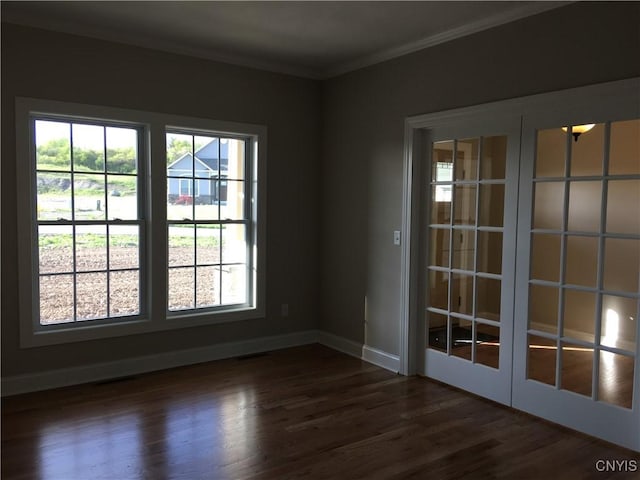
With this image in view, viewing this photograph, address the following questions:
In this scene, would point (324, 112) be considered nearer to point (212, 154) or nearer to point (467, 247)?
point (212, 154)

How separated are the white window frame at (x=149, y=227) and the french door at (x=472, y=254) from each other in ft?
5.39

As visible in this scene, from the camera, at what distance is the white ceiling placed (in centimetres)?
342

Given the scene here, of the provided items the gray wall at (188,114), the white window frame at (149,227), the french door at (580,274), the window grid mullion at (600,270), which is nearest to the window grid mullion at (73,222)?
the white window frame at (149,227)

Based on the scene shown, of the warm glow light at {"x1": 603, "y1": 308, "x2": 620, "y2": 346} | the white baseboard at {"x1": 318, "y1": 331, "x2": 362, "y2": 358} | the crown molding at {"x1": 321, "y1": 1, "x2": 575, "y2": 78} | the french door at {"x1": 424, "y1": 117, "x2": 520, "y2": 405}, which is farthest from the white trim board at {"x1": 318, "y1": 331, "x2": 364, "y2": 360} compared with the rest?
the crown molding at {"x1": 321, "y1": 1, "x2": 575, "y2": 78}

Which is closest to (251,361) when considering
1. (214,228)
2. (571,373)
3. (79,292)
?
(214,228)

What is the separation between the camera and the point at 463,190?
3.97 m

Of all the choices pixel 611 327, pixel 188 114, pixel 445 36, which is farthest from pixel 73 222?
pixel 611 327

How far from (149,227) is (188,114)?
3.39ft

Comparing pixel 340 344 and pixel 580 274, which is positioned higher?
pixel 580 274

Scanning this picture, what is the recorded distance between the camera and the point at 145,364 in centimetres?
434

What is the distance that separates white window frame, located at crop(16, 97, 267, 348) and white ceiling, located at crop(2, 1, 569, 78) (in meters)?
0.60

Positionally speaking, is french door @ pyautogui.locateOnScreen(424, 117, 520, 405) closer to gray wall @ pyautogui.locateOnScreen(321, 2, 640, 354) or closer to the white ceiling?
gray wall @ pyautogui.locateOnScreen(321, 2, 640, 354)

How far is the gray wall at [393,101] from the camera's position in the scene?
10.1ft

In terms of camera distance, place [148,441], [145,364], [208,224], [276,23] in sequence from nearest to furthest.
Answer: [148,441]
[276,23]
[145,364]
[208,224]
